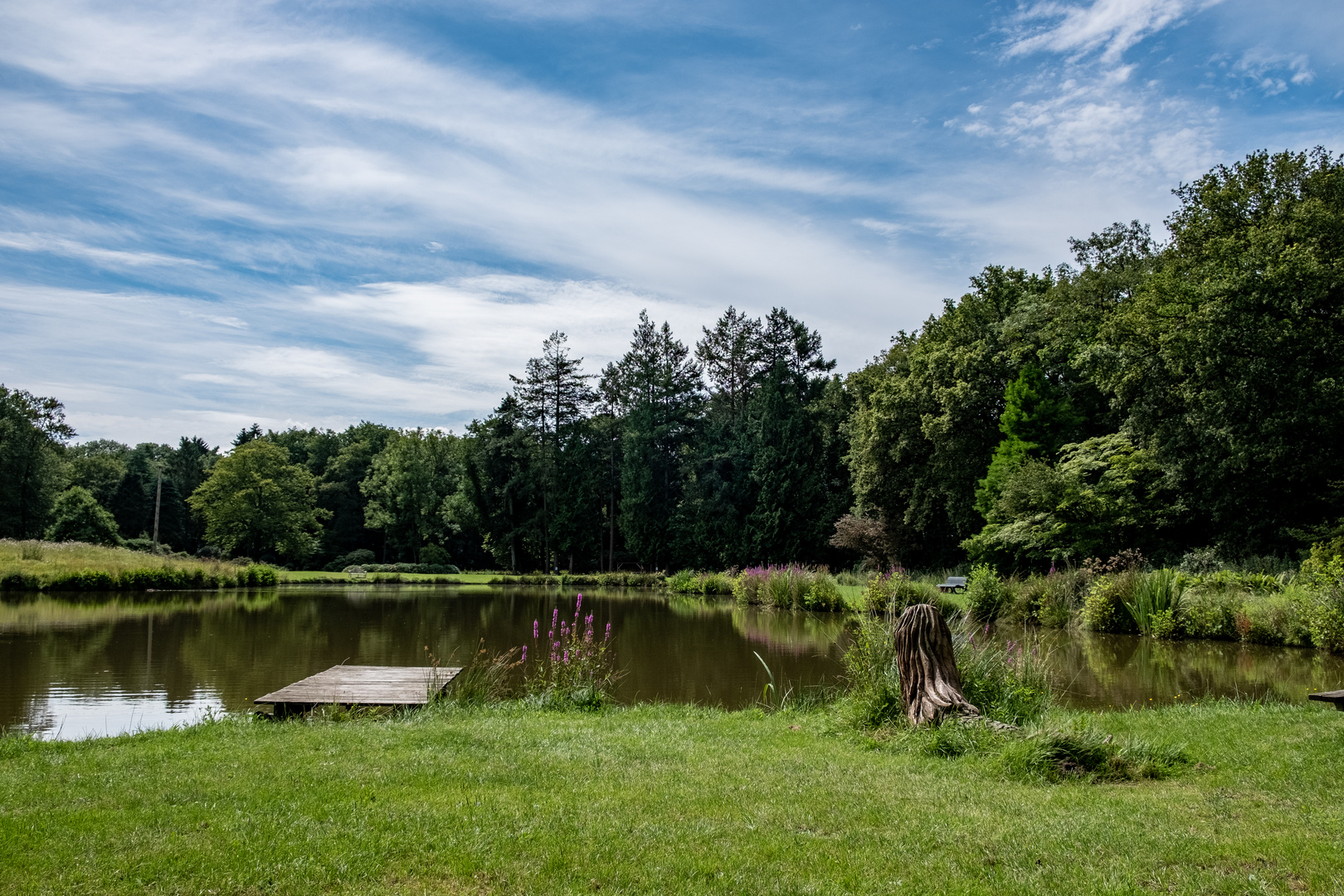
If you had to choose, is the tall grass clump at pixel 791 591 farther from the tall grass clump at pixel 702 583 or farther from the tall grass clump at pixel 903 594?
the tall grass clump at pixel 903 594

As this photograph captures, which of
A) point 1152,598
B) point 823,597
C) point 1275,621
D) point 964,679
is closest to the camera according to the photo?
point 964,679

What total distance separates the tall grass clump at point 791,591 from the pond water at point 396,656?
1.37 metres

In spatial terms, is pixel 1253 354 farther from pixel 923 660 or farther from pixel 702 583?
pixel 702 583

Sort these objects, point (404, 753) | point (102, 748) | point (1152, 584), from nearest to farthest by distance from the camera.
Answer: point (404, 753), point (102, 748), point (1152, 584)

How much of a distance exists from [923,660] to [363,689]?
5887 millimetres

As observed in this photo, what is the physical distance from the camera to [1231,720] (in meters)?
7.58

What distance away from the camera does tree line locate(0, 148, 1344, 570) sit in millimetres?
21031

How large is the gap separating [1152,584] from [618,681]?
11603mm

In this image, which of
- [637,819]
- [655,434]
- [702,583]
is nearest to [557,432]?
[655,434]

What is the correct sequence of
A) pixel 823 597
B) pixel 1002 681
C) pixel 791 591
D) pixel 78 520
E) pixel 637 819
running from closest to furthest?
pixel 637 819
pixel 1002 681
pixel 823 597
pixel 791 591
pixel 78 520

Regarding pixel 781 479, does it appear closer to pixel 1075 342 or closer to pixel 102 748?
pixel 1075 342

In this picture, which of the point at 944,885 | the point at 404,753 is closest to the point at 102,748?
the point at 404,753

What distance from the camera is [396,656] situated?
47.2 feet

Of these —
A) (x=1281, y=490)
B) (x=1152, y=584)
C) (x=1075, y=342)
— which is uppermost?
(x=1075, y=342)
